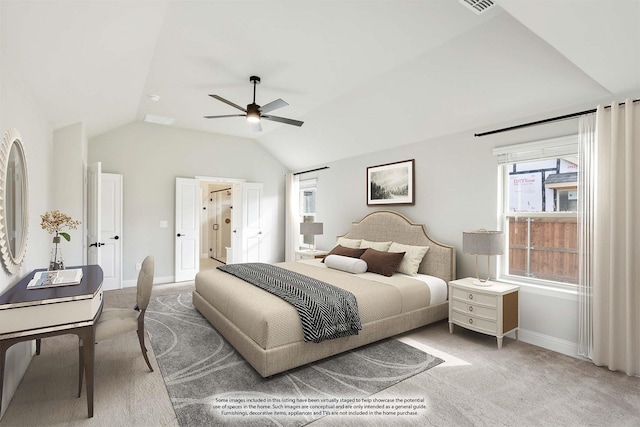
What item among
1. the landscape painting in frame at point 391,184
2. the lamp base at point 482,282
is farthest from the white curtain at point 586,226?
the landscape painting in frame at point 391,184

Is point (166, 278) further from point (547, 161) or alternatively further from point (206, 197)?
point (547, 161)

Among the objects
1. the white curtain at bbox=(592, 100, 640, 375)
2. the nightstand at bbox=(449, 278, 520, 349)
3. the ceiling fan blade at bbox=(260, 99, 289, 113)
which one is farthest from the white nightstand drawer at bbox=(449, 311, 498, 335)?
the ceiling fan blade at bbox=(260, 99, 289, 113)

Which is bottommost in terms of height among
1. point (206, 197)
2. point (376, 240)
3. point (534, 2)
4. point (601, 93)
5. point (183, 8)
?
point (376, 240)

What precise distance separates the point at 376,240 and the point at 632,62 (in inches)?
131

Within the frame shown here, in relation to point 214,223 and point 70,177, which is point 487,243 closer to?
point 70,177

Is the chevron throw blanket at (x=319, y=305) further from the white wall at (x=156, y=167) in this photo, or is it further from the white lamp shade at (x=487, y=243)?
the white wall at (x=156, y=167)

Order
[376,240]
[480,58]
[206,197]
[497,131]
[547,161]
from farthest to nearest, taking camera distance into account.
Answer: [206,197]
[376,240]
[497,131]
[547,161]
[480,58]

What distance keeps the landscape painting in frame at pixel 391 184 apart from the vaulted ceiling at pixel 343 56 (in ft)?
1.64

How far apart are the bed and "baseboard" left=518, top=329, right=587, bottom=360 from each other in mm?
793

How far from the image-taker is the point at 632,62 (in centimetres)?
229

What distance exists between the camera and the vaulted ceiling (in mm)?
2062

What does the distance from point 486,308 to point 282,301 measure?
1999 mm

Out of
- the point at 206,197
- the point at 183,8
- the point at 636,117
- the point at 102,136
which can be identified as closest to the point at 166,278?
the point at 102,136

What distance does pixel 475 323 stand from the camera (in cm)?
324
